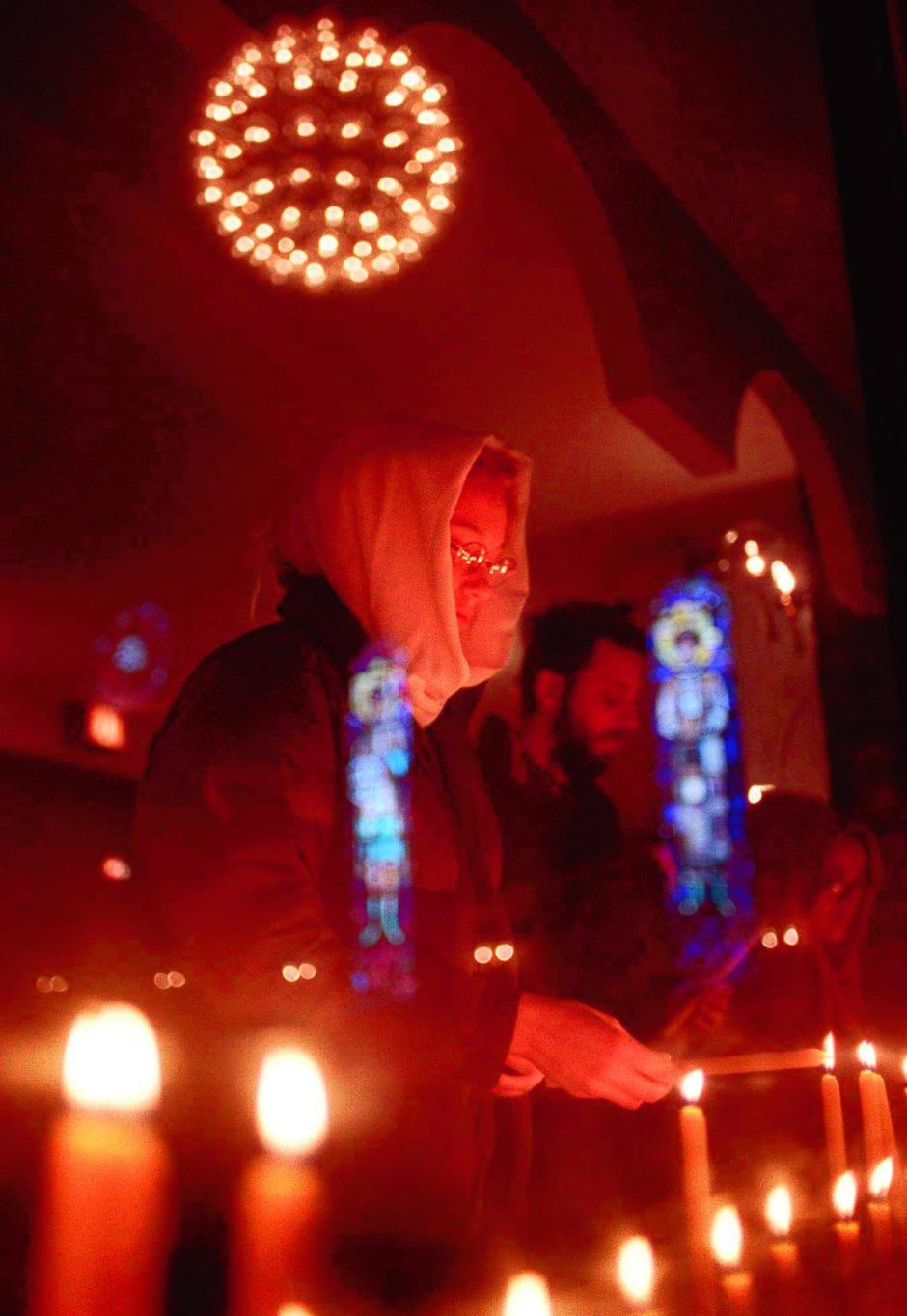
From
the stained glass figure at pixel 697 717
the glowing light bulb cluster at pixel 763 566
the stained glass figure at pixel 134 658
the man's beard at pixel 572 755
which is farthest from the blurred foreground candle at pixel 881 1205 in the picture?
the stained glass figure at pixel 134 658

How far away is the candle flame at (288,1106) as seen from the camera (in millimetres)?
354

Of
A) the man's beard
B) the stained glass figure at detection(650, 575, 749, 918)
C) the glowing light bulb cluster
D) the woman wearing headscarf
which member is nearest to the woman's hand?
the woman wearing headscarf

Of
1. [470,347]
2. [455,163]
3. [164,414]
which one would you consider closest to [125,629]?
[164,414]

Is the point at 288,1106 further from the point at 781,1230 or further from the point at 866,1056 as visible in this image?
the point at 866,1056

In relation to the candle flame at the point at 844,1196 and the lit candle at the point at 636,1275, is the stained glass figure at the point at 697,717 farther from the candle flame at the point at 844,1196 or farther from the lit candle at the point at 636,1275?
the lit candle at the point at 636,1275

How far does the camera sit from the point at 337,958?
0.77m

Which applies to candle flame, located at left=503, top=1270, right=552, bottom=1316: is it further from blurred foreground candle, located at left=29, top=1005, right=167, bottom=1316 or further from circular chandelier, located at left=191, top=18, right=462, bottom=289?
circular chandelier, located at left=191, top=18, right=462, bottom=289

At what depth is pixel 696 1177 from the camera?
0.61 m

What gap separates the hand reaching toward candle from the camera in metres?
0.72

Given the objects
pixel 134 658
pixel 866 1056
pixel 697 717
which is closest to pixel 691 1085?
pixel 866 1056

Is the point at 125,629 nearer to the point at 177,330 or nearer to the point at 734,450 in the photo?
the point at 177,330

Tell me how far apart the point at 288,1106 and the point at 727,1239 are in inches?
16.0

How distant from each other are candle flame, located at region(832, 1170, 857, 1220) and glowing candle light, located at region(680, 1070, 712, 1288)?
0.53ft

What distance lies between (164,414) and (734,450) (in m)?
1.19
